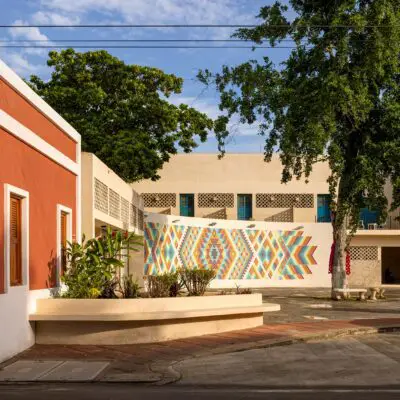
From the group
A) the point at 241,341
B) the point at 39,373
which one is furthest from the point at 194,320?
the point at 39,373

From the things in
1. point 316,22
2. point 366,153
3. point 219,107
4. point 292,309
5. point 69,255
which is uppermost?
point 316,22

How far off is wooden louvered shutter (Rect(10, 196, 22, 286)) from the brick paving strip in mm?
1323

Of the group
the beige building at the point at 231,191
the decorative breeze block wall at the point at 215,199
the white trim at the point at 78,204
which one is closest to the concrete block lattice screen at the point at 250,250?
the beige building at the point at 231,191

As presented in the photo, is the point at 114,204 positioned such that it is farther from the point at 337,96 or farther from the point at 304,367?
the point at 304,367

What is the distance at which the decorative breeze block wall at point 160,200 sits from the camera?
43625mm

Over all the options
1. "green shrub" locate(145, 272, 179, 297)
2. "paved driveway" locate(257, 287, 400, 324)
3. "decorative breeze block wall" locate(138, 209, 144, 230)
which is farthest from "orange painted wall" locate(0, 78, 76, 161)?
"decorative breeze block wall" locate(138, 209, 144, 230)

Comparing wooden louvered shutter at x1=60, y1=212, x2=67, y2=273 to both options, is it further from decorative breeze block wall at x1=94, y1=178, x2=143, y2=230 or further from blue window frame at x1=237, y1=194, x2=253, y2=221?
blue window frame at x1=237, y1=194, x2=253, y2=221

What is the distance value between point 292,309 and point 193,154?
22555 mm

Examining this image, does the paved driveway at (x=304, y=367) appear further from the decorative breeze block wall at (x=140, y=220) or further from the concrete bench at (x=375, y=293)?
the decorative breeze block wall at (x=140, y=220)

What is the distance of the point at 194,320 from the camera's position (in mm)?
14875

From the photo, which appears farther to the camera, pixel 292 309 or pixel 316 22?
pixel 316 22

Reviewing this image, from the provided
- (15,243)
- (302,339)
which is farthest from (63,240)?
(302,339)

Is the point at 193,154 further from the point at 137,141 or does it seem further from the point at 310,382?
the point at 310,382

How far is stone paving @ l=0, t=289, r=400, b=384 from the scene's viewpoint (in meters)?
11.0
